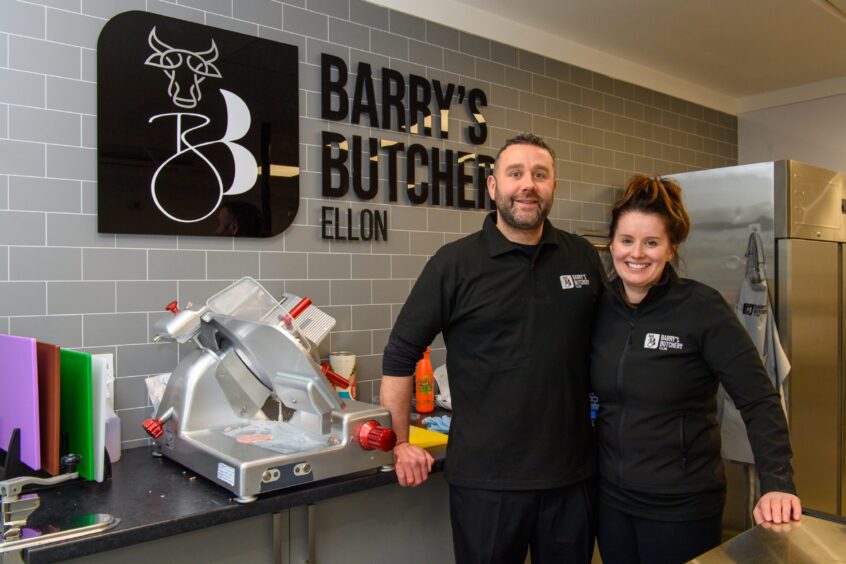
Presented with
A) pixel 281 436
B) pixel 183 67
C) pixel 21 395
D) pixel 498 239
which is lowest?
pixel 281 436

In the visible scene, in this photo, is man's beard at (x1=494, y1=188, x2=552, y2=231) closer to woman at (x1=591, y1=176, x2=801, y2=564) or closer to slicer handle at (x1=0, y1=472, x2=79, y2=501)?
woman at (x1=591, y1=176, x2=801, y2=564)

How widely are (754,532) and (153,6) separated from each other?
220 centimetres

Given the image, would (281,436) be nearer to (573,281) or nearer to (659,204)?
(573,281)

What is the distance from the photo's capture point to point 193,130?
7.28 feet

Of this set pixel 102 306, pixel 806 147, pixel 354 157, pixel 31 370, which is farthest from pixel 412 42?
pixel 806 147

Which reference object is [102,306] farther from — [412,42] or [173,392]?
[412,42]

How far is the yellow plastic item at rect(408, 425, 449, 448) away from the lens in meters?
2.02

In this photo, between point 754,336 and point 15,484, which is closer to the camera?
point 15,484

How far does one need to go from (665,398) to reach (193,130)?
166cm

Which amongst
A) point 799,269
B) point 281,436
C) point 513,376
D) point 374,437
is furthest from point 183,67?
point 799,269

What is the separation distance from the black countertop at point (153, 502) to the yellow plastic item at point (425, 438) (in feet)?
0.73

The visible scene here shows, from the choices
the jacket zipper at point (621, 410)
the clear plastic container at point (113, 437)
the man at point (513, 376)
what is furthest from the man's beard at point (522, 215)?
the clear plastic container at point (113, 437)

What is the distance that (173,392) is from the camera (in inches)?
72.1

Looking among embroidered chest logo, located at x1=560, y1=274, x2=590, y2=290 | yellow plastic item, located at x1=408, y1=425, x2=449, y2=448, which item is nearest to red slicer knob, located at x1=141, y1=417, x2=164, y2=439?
yellow plastic item, located at x1=408, y1=425, x2=449, y2=448
